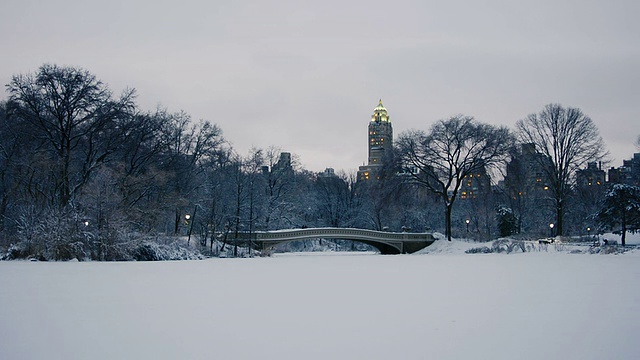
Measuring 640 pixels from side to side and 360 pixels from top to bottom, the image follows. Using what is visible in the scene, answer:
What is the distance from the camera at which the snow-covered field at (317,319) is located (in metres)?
6.66

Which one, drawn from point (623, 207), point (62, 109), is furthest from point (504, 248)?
point (62, 109)

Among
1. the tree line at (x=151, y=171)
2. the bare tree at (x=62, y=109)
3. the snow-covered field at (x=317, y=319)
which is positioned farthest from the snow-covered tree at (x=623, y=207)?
the bare tree at (x=62, y=109)

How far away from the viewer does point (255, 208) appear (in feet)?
158

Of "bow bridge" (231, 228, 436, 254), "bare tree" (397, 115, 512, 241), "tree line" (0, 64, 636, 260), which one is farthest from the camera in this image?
"bare tree" (397, 115, 512, 241)

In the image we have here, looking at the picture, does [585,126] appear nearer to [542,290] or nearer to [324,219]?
[324,219]

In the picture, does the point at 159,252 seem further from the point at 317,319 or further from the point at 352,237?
the point at 352,237

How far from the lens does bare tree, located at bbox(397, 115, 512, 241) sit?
158 feet

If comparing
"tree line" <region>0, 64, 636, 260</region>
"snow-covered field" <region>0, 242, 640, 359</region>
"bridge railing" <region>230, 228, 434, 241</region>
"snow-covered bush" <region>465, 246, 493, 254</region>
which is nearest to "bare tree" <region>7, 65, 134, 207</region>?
"tree line" <region>0, 64, 636, 260</region>

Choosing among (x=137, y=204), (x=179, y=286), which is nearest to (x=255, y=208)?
(x=137, y=204)

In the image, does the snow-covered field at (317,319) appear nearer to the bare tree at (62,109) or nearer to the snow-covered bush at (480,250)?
the bare tree at (62,109)

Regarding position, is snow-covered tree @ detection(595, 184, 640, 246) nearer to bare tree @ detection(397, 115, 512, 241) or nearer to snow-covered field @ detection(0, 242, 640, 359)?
bare tree @ detection(397, 115, 512, 241)

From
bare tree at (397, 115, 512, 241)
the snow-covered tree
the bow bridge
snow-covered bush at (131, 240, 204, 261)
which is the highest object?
bare tree at (397, 115, 512, 241)

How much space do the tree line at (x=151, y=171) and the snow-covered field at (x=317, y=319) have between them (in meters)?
12.9

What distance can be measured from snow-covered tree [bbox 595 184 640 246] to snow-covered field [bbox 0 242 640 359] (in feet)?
90.2
